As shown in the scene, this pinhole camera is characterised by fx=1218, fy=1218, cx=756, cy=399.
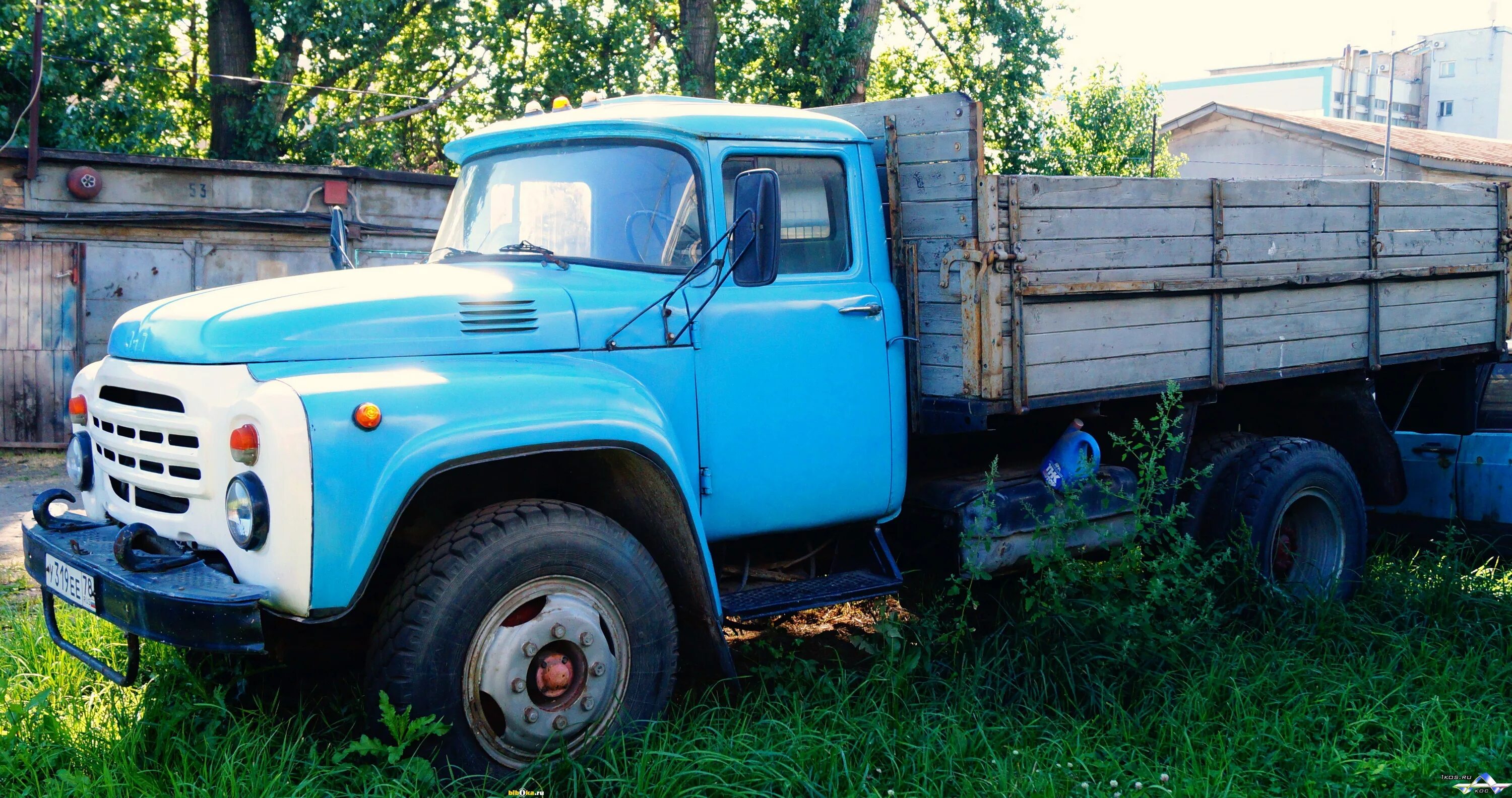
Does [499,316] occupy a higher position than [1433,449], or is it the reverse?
[499,316]

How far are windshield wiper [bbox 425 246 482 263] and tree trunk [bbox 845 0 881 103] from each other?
12.1 meters

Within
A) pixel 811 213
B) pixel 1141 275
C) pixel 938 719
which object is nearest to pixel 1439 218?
pixel 1141 275

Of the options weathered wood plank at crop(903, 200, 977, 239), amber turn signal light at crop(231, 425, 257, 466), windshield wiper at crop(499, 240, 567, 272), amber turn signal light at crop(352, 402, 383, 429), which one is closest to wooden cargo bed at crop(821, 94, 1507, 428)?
weathered wood plank at crop(903, 200, 977, 239)

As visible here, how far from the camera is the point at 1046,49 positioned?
705 inches

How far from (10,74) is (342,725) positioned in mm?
11354

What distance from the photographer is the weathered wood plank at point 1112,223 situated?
463cm

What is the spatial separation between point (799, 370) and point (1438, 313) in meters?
3.87

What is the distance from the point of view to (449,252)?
176 inches

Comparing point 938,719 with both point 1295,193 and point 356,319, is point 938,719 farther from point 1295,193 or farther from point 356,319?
point 1295,193

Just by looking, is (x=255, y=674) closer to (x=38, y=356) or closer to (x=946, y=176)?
(x=946, y=176)

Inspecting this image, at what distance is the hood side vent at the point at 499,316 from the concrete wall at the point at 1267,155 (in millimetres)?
27539

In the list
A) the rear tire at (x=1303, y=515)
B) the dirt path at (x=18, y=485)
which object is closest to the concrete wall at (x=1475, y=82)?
the rear tire at (x=1303, y=515)

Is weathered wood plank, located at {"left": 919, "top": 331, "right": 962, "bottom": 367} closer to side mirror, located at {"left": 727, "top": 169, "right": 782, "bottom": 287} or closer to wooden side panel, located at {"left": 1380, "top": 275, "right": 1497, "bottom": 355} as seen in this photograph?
side mirror, located at {"left": 727, "top": 169, "right": 782, "bottom": 287}

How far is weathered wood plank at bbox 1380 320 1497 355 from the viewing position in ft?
19.8
